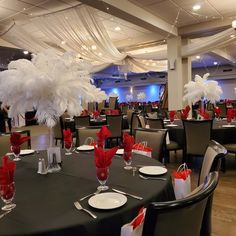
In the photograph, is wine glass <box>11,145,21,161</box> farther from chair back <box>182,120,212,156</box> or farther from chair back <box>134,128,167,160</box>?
chair back <box>182,120,212,156</box>

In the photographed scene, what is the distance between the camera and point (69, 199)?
53.4 inches

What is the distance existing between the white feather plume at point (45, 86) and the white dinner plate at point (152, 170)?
617mm

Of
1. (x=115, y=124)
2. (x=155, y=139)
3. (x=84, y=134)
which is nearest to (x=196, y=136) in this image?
(x=155, y=139)

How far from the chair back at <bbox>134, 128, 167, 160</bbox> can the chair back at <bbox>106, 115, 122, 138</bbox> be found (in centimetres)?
257

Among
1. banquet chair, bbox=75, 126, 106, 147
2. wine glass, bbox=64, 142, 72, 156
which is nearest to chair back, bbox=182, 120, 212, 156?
banquet chair, bbox=75, 126, 106, 147

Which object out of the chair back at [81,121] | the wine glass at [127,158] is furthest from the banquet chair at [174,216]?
the chair back at [81,121]

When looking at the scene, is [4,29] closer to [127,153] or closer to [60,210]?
[127,153]

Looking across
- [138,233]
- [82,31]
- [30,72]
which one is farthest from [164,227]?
[82,31]

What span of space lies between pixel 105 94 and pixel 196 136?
187 cm

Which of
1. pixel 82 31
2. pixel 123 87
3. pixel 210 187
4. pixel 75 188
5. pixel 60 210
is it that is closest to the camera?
pixel 210 187

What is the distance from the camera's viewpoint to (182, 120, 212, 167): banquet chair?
3.73 meters

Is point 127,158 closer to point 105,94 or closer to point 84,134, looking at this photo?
point 105,94

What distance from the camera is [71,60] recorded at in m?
1.79

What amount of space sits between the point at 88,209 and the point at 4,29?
5.65 m
